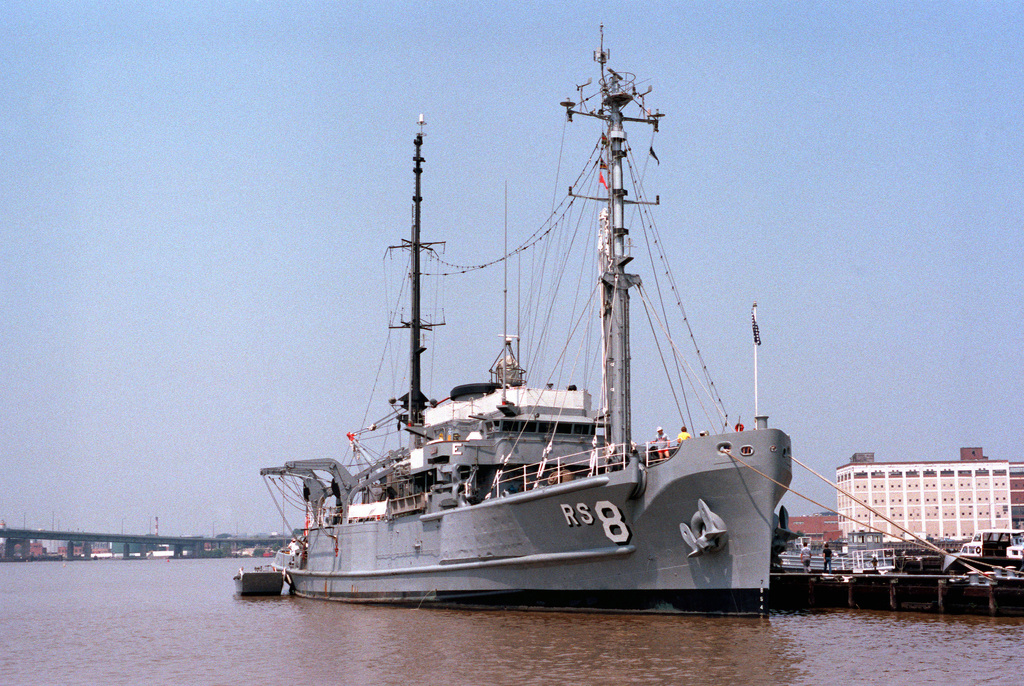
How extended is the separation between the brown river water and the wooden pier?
89cm

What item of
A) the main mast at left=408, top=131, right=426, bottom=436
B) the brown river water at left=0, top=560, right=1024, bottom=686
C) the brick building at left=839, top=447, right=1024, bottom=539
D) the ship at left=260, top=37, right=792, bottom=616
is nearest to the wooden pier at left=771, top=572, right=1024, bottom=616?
the brown river water at left=0, top=560, right=1024, bottom=686

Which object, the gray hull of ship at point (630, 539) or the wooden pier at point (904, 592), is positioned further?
the wooden pier at point (904, 592)

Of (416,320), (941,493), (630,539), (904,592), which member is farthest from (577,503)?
(941,493)

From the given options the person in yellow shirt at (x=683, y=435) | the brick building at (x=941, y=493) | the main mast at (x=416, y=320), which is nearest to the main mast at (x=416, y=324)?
the main mast at (x=416, y=320)

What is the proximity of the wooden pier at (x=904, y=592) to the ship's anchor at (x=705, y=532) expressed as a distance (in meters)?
7.49

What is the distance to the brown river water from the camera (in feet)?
50.8

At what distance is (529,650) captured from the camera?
707 inches

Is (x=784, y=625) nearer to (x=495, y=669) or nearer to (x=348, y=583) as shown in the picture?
(x=495, y=669)

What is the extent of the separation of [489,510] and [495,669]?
7906 millimetres

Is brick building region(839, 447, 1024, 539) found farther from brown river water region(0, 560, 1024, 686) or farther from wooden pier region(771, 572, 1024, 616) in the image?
brown river water region(0, 560, 1024, 686)

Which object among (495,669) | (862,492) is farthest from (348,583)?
(862,492)

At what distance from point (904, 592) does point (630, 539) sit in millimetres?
9209

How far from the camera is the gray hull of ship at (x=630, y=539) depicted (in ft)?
66.4

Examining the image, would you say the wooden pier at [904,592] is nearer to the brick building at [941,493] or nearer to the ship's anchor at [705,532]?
the ship's anchor at [705,532]
